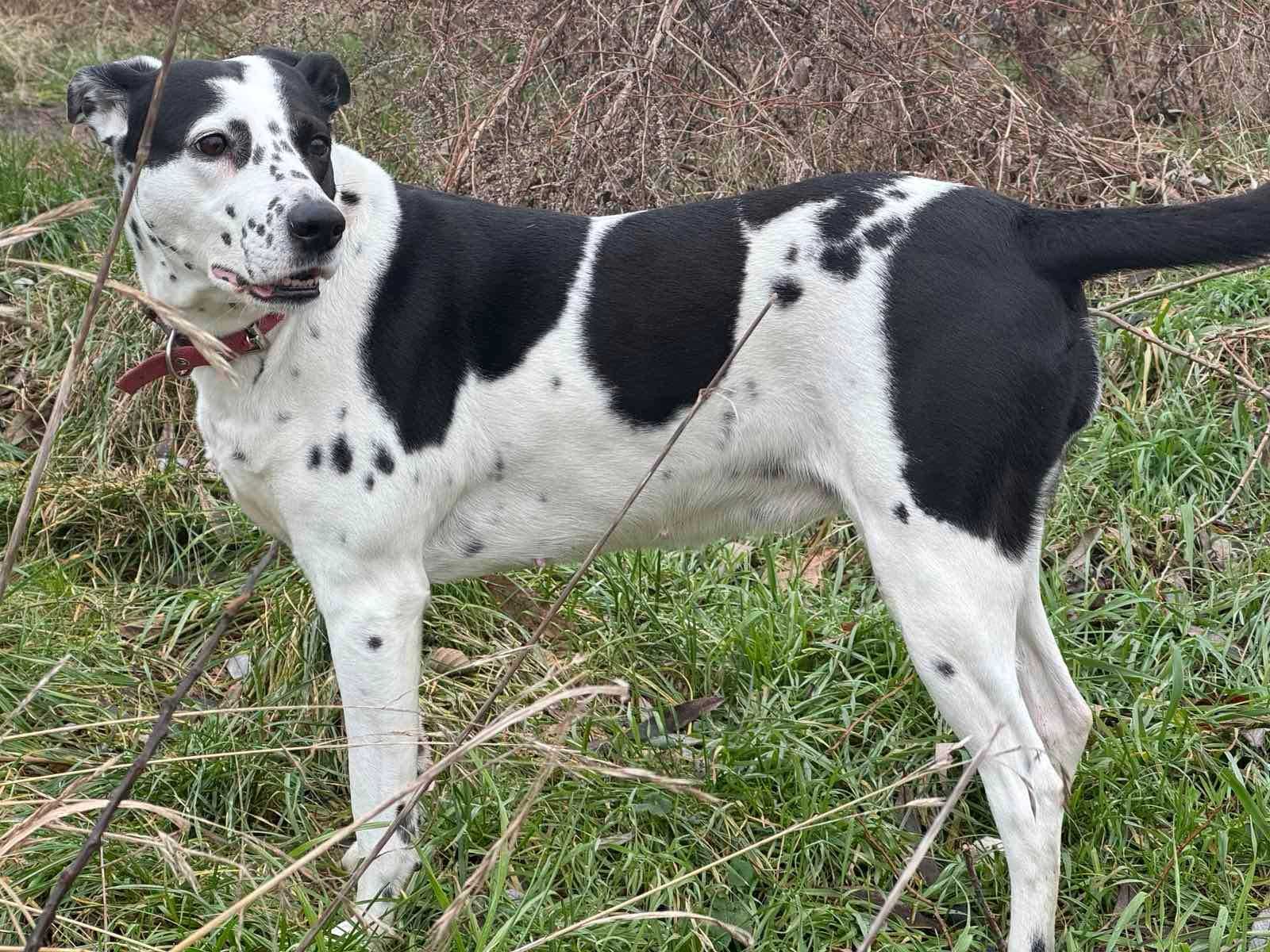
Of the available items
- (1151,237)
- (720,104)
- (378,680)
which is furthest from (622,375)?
(720,104)

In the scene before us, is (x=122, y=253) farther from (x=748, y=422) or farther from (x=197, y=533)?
(x=748, y=422)

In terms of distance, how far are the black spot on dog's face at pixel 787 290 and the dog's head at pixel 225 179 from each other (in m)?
0.88

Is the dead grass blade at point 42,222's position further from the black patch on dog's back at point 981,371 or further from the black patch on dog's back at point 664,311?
the black patch on dog's back at point 981,371

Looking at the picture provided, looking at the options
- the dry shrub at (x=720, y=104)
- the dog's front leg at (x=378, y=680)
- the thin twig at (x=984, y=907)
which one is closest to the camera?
the thin twig at (x=984, y=907)

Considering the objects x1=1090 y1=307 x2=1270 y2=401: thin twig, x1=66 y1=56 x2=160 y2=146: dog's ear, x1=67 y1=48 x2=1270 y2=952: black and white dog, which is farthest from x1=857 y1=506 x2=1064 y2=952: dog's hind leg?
x1=66 y1=56 x2=160 y2=146: dog's ear

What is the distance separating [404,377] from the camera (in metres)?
2.75

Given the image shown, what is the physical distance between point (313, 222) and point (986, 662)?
1573 millimetres

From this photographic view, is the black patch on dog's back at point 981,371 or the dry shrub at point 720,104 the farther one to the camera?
the dry shrub at point 720,104

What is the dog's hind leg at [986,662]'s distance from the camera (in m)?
2.57

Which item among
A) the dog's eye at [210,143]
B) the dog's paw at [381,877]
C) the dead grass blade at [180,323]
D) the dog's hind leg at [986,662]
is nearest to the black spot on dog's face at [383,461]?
the dog's eye at [210,143]

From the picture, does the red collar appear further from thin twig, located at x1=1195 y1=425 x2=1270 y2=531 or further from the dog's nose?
thin twig, located at x1=1195 y1=425 x2=1270 y2=531

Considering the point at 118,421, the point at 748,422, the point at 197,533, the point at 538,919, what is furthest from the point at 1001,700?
the point at 118,421

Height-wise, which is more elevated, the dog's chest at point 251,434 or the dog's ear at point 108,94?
the dog's ear at point 108,94

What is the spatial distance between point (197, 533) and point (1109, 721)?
9.24ft
